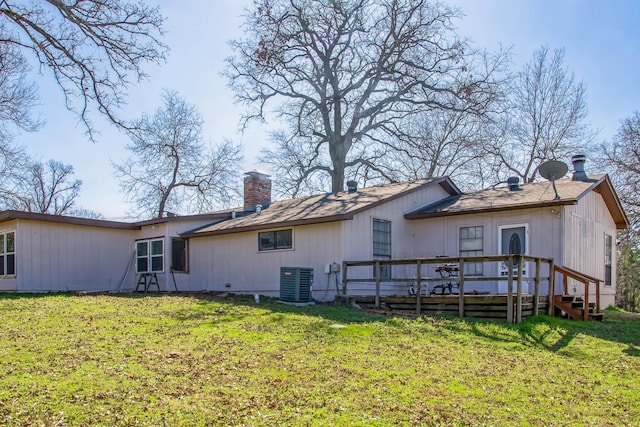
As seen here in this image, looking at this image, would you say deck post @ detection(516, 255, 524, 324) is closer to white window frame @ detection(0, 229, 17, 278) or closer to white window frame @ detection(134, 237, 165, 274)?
white window frame @ detection(134, 237, 165, 274)

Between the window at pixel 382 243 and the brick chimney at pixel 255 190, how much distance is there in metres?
6.63

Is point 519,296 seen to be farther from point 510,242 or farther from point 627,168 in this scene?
point 627,168

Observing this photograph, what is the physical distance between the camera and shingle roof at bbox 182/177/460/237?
43.1 ft

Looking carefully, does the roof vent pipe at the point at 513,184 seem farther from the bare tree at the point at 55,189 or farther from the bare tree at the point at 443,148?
the bare tree at the point at 55,189

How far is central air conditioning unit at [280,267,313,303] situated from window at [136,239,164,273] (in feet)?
19.9

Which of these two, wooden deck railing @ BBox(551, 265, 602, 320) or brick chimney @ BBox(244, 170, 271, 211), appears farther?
brick chimney @ BBox(244, 170, 271, 211)

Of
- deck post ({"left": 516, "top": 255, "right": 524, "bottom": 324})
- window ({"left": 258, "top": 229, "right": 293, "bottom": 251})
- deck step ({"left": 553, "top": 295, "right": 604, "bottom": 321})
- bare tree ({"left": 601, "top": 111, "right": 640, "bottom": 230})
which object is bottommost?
deck step ({"left": 553, "top": 295, "right": 604, "bottom": 321})

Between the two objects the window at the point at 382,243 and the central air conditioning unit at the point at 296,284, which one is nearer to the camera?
the central air conditioning unit at the point at 296,284

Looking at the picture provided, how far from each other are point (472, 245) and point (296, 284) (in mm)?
4627

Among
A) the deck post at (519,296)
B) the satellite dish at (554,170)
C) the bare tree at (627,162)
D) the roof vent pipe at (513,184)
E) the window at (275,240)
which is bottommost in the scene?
the deck post at (519,296)

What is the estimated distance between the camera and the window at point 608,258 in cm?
1504

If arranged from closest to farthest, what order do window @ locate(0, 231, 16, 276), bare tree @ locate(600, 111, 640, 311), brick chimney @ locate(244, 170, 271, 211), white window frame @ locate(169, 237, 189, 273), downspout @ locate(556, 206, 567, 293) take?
downspout @ locate(556, 206, 567, 293) < window @ locate(0, 231, 16, 276) < white window frame @ locate(169, 237, 189, 273) < brick chimney @ locate(244, 170, 271, 211) < bare tree @ locate(600, 111, 640, 311)

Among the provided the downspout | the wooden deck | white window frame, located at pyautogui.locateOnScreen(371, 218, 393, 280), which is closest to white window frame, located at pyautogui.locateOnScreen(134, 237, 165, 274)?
white window frame, located at pyautogui.locateOnScreen(371, 218, 393, 280)

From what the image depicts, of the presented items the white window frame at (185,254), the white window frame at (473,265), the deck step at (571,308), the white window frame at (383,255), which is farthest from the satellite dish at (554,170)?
the white window frame at (185,254)
